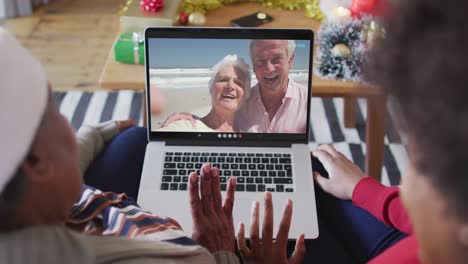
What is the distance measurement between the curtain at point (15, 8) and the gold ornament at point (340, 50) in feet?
6.87

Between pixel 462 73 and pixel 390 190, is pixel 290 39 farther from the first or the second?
pixel 462 73

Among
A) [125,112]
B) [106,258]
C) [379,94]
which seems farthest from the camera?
[125,112]

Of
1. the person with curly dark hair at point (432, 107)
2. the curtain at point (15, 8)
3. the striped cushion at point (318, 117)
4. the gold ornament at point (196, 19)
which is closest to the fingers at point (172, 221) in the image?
the person with curly dark hair at point (432, 107)

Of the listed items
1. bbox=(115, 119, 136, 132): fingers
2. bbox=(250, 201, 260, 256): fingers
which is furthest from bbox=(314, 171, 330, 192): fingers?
bbox=(115, 119, 136, 132): fingers

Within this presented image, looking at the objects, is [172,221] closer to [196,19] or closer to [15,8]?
[196,19]

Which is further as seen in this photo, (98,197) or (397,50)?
(98,197)

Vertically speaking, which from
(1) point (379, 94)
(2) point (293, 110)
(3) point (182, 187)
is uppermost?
(1) point (379, 94)

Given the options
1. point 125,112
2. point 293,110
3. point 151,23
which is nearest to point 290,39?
point 293,110

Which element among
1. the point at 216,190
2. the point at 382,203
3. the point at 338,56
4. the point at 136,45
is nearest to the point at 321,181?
the point at 382,203

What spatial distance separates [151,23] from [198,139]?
44cm

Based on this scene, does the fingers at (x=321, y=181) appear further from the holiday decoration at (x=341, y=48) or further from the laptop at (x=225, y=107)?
the holiday decoration at (x=341, y=48)

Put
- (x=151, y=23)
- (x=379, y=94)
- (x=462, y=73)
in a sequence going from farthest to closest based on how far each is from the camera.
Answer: (x=151, y=23)
(x=379, y=94)
(x=462, y=73)

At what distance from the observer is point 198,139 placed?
1279 millimetres

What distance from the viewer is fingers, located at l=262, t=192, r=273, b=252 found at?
1.03m
